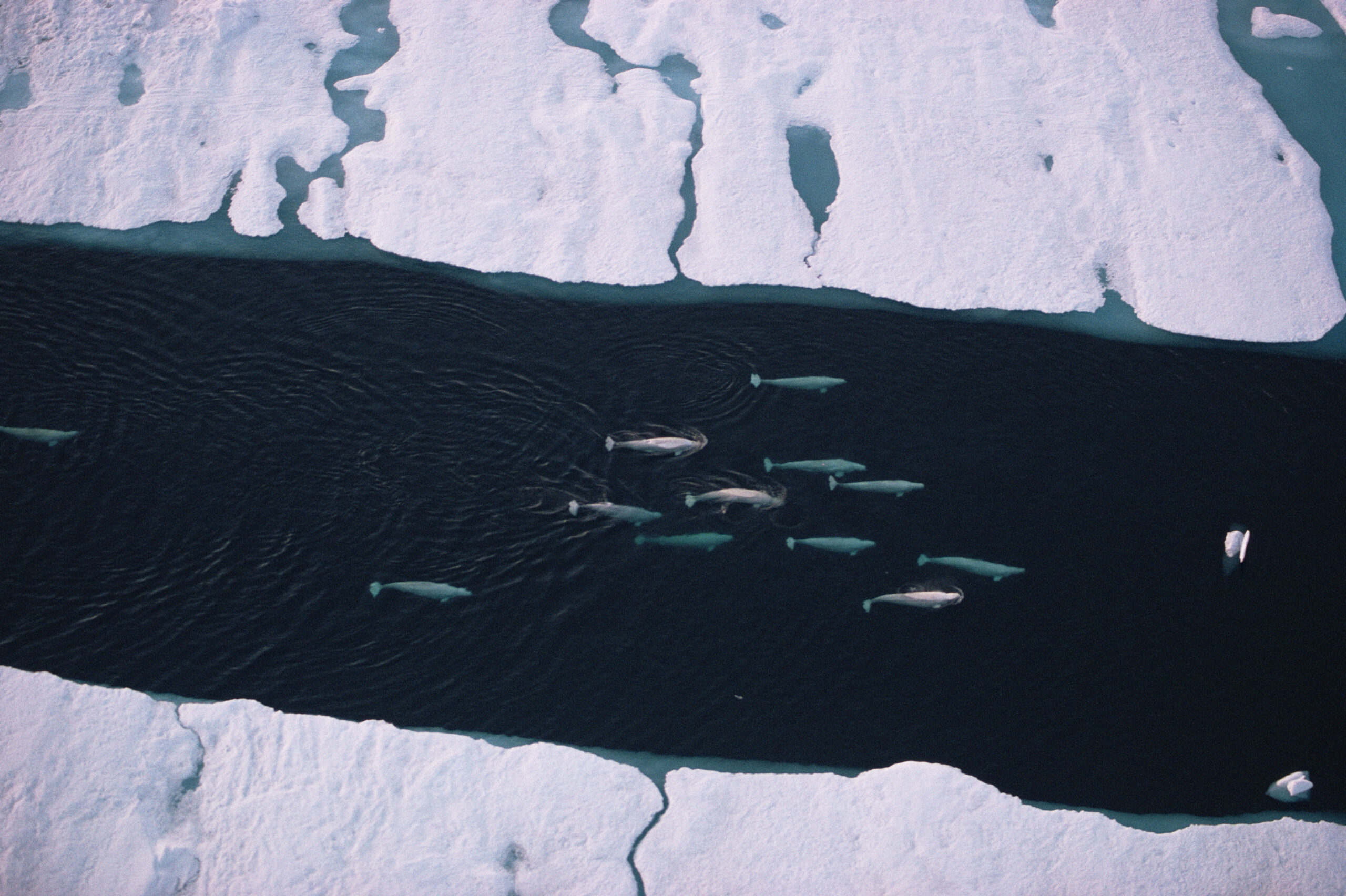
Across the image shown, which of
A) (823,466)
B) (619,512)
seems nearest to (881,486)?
(823,466)

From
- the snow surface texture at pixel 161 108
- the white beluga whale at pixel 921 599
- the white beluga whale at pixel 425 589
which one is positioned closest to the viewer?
the white beluga whale at pixel 425 589

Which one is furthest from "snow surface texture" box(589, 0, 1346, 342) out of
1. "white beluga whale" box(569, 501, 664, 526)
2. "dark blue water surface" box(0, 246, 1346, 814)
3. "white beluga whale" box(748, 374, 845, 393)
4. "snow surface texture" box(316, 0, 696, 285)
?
"white beluga whale" box(569, 501, 664, 526)

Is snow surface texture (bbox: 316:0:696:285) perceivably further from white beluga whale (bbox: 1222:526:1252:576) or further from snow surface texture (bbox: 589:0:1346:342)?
white beluga whale (bbox: 1222:526:1252:576)

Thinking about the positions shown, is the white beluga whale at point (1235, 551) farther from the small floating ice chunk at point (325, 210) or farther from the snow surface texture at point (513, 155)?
the small floating ice chunk at point (325, 210)

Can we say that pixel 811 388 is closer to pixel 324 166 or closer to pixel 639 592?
pixel 639 592

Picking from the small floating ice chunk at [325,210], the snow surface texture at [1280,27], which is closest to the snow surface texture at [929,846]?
the small floating ice chunk at [325,210]

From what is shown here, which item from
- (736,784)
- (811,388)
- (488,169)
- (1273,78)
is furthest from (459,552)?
(1273,78)
